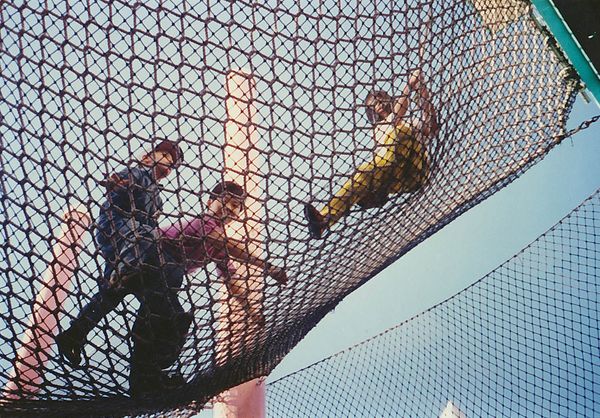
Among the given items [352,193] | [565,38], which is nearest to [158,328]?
[352,193]

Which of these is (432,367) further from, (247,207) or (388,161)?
(247,207)

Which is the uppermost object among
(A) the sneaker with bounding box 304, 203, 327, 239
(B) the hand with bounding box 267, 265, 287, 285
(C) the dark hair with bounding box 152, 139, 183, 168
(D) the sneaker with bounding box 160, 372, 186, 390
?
(C) the dark hair with bounding box 152, 139, 183, 168

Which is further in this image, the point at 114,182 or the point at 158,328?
the point at 158,328

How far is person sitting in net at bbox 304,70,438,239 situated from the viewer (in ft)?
2.89

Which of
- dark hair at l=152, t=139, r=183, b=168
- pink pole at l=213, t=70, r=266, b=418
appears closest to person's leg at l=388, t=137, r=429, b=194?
pink pole at l=213, t=70, r=266, b=418

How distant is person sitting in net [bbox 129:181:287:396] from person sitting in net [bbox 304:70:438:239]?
0.13m

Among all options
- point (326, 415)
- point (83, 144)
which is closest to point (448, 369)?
point (326, 415)

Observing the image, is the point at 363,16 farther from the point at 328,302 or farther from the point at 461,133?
the point at 328,302

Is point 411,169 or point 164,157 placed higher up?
point 164,157

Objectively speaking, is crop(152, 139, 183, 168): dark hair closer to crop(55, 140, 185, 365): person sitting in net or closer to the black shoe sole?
crop(55, 140, 185, 365): person sitting in net

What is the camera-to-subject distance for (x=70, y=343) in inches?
36.5

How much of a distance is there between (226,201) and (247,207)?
33mm

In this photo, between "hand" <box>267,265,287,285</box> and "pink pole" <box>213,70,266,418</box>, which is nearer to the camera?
"pink pole" <box>213,70,266,418</box>

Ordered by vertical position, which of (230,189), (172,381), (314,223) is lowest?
(172,381)
